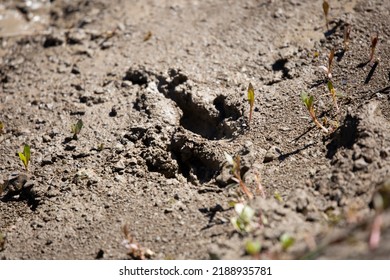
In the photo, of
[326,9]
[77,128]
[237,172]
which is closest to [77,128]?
[77,128]

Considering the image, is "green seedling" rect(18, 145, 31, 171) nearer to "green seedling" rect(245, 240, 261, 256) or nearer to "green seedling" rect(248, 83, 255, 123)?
"green seedling" rect(248, 83, 255, 123)

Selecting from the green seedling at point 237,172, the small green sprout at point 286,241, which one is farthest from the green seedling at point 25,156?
the small green sprout at point 286,241

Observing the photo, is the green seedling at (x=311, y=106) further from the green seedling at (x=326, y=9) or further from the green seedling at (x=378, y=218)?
the green seedling at (x=326, y=9)

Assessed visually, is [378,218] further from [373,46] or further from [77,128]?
[77,128]

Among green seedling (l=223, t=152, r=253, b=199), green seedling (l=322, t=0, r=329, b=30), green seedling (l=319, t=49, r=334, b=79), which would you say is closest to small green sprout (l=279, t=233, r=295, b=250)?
green seedling (l=223, t=152, r=253, b=199)

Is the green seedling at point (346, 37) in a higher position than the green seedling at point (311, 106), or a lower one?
higher

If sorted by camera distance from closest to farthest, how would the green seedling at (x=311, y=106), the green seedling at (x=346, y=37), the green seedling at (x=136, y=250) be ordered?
1. the green seedling at (x=136, y=250)
2. the green seedling at (x=311, y=106)
3. the green seedling at (x=346, y=37)
